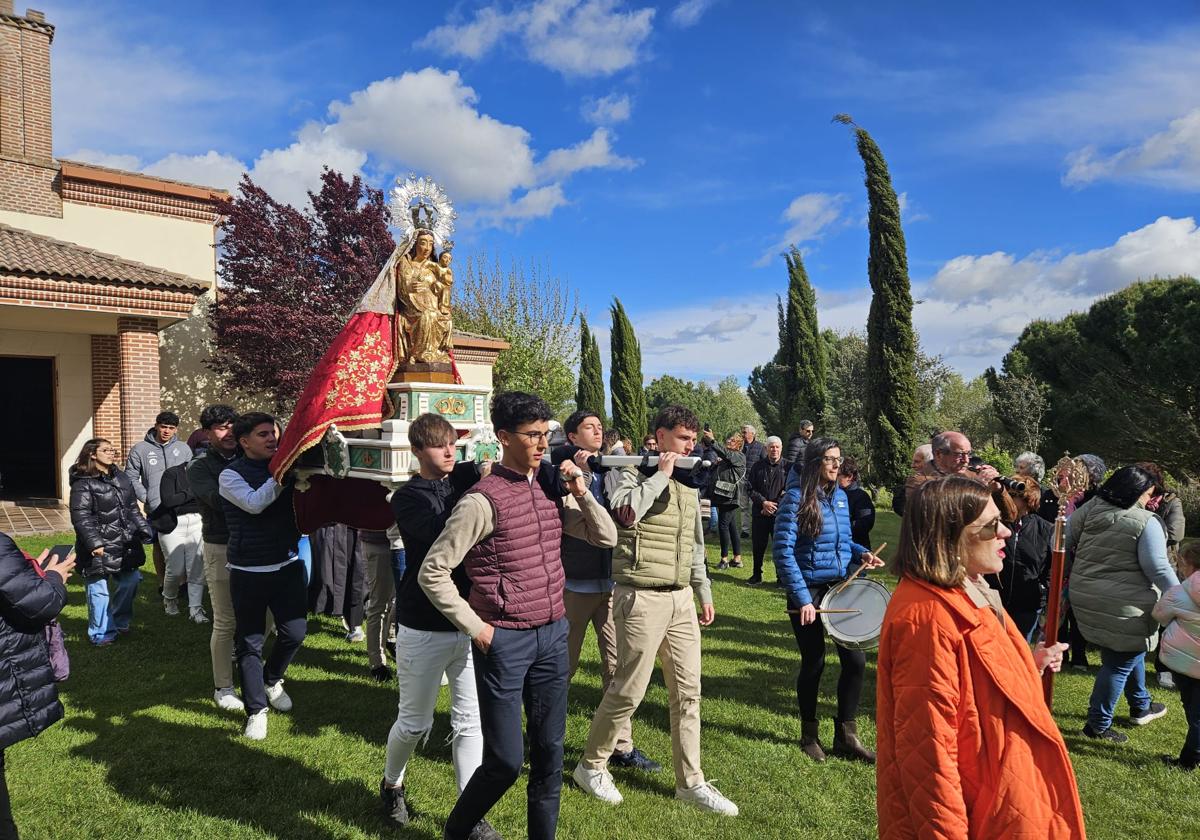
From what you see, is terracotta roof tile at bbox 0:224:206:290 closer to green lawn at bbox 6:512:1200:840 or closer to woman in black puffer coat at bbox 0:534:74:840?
green lawn at bbox 6:512:1200:840

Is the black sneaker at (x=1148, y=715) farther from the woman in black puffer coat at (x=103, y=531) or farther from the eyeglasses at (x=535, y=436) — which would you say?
the woman in black puffer coat at (x=103, y=531)

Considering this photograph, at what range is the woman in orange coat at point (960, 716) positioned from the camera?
193 centimetres

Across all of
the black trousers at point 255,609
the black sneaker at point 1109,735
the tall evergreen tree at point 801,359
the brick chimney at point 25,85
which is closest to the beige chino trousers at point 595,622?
the black trousers at point 255,609

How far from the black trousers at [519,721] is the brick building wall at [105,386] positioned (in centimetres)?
1490

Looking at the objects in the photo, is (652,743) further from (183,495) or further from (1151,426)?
(1151,426)

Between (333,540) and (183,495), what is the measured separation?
4.80 ft

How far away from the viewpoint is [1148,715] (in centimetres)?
521

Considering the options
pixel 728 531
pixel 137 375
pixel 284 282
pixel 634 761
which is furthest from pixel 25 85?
pixel 634 761

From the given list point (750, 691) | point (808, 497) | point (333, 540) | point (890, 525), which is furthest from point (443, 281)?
point (890, 525)

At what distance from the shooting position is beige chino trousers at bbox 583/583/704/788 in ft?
12.5

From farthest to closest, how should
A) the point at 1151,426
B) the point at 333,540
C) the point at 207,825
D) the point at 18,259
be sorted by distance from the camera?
the point at 1151,426 → the point at 18,259 → the point at 333,540 → the point at 207,825

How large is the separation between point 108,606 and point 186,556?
85 cm

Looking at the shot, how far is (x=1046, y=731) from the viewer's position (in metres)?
1.97

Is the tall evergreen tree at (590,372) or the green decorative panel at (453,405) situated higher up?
the tall evergreen tree at (590,372)
